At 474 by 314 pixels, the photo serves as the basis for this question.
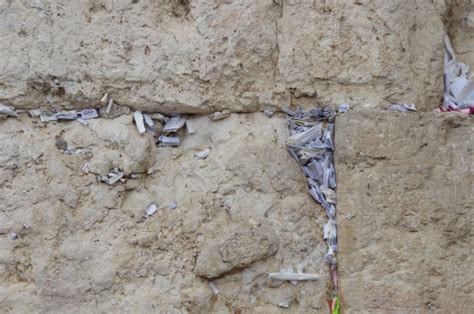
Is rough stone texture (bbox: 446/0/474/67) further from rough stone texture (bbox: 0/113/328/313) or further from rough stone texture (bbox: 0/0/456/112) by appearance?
rough stone texture (bbox: 0/113/328/313)

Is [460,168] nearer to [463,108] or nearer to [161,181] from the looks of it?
[463,108]

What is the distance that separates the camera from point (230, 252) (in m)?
2.11

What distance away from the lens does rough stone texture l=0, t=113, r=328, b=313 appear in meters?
2.07

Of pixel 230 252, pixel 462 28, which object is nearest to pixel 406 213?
pixel 230 252

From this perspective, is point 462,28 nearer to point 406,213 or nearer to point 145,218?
point 406,213

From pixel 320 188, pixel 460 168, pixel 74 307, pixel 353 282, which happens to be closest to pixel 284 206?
pixel 320 188

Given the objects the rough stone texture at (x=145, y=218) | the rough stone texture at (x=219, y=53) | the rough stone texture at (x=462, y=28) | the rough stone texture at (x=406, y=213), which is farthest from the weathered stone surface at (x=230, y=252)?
the rough stone texture at (x=462, y=28)

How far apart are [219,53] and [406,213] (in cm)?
74

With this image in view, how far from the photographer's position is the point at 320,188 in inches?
86.7

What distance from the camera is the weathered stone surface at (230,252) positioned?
2.11 metres

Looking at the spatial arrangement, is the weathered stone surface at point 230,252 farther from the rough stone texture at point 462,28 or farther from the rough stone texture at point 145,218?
the rough stone texture at point 462,28

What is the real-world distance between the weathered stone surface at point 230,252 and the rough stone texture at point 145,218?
0.06 ft

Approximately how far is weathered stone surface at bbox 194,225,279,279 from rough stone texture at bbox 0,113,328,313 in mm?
19

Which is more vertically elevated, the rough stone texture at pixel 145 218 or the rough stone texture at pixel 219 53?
the rough stone texture at pixel 219 53
